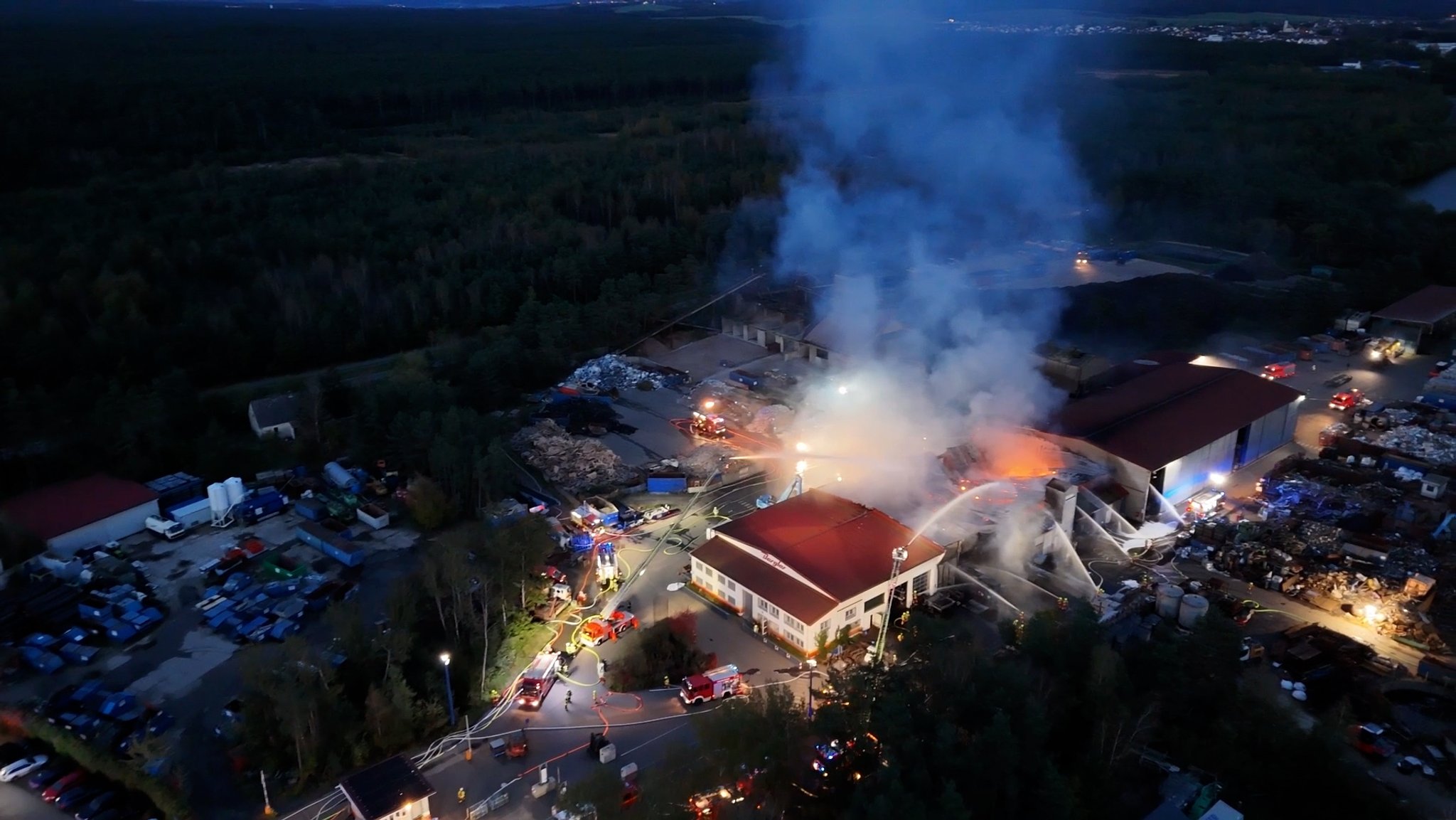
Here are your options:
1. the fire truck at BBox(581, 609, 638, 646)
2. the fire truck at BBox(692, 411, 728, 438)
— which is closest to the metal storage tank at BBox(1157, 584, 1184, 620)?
the fire truck at BBox(581, 609, 638, 646)

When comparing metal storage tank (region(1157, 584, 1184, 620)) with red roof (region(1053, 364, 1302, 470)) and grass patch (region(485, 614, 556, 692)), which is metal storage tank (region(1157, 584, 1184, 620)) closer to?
red roof (region(1053, 364, 1302, 470))

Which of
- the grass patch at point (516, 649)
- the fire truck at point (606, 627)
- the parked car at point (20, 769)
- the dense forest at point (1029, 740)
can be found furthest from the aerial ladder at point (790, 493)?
the parked car at point (20, 769)

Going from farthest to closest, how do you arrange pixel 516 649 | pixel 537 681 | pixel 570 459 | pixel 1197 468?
pixel 570 459, pixel 1197 468, pixel 516 649, pixel 537 681

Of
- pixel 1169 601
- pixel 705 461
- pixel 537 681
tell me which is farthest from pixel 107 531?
pixel 1169 601

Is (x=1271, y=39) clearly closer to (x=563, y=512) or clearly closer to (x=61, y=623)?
(x=563, y=512)

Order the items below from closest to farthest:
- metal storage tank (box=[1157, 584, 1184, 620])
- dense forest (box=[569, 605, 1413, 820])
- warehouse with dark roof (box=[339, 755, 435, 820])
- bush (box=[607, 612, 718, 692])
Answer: dense forest (box=[569, 605, 1413, 820]) → warehouse with dark roof (box=[339, 755, 435, 820]) → bush (box=[607, 612, 718, 692]) → metal storage tank (box=[1157, 584, 1184, 620])

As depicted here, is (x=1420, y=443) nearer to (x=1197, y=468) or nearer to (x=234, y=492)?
(x=1197, y=468)

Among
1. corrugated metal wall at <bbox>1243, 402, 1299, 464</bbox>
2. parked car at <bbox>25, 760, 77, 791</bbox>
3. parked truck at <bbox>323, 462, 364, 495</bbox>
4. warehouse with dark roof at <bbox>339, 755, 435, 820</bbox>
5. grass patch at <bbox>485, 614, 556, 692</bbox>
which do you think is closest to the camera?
warehouse with dark roof at <bbox>339, 755, 435, 820</bbox>
